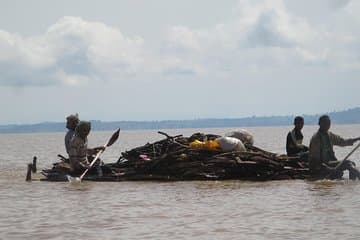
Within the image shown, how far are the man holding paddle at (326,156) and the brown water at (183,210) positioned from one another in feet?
1.28

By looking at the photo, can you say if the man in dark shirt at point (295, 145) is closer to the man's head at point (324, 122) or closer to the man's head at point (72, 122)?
the man's head at point (324, 122)

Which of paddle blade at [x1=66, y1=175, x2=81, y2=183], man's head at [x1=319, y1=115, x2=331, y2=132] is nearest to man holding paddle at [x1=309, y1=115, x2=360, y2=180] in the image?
man's head at [x1=319, y1=115, x2=331, y2=132]

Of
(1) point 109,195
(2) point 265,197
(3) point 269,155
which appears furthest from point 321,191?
(1) point 109,195

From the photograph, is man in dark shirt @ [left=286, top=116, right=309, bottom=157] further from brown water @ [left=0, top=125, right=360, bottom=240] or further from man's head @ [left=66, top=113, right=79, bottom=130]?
man's head @ [left=66, top=113, right=79, bottom=130]

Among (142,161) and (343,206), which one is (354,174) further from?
(142,161)

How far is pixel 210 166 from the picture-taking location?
17.3 meters

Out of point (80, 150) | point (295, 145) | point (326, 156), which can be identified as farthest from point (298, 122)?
point (80, 150)

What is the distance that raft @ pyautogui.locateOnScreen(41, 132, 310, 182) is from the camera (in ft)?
56.1

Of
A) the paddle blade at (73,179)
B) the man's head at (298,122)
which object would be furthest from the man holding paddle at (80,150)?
the man's head at (298,122)

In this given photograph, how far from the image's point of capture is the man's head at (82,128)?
684 inches

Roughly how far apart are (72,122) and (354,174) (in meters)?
7.17

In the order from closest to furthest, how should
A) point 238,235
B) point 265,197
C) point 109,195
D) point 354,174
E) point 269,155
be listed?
point 238,235, point 265,197, point 109,195, point 354,174, point 269,155

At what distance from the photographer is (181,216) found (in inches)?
465

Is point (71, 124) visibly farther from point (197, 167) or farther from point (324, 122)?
point (324, 122)
